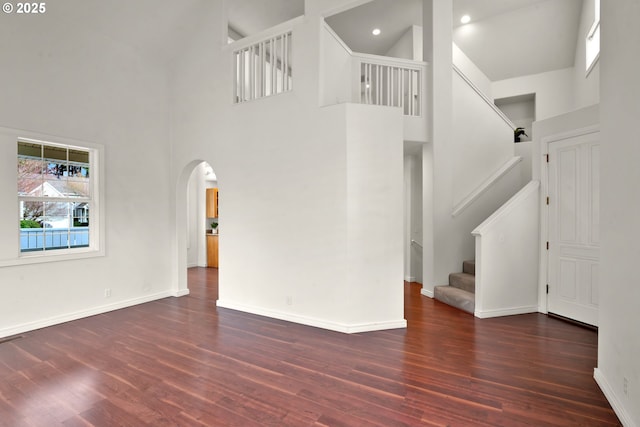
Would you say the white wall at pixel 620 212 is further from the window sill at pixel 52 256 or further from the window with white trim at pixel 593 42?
the window sill at pixel 52 256

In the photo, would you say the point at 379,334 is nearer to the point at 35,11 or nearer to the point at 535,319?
the point at 535,319

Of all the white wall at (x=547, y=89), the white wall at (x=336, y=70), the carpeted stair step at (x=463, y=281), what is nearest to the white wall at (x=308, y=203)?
the white wall at (x=336, y=70)

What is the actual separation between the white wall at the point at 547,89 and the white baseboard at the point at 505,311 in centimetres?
510

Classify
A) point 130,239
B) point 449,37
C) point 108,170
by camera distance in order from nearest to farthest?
point 108,170, point 130,239, point 449,37

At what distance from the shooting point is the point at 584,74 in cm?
628

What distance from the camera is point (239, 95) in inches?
191

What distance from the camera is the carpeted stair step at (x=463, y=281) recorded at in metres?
4.75

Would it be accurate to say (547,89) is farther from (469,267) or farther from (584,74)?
(469,267)

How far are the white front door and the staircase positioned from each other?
3.23 feet

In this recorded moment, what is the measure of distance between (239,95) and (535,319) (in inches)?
202

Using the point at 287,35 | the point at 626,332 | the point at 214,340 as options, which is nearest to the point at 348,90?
the point at 287,35

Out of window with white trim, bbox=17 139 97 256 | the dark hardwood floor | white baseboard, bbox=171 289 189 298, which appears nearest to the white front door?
the dark hardwood floor

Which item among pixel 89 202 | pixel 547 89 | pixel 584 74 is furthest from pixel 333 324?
pixel 547 89

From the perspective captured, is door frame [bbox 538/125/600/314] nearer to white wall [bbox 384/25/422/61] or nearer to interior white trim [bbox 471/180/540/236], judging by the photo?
interior white trim [bbox 471/180/540/236]
